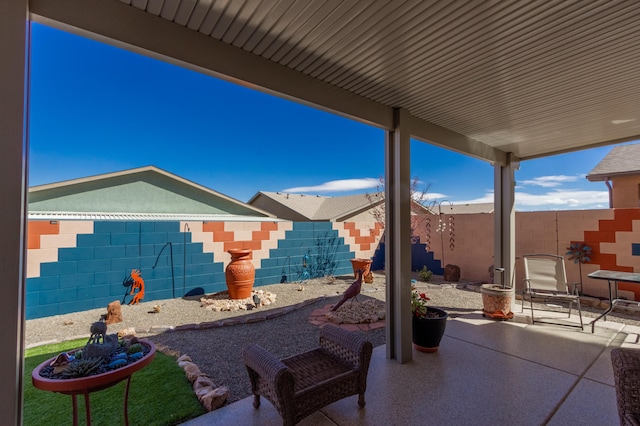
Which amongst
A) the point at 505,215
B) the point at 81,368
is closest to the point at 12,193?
the point at 81,368

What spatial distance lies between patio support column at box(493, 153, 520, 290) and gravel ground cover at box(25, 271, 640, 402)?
81 cm

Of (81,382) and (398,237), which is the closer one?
(81,382)

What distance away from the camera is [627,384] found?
163 cm

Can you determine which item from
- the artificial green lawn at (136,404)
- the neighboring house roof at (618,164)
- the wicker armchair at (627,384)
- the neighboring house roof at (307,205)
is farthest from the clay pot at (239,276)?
the neighboring house roof at (618,164)

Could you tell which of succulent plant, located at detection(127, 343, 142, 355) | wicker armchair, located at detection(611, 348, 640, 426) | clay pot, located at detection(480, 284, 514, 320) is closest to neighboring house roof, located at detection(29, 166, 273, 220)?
succulent plant, located at detection(127, 343, 142, 355)

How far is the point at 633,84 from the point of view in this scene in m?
2.67

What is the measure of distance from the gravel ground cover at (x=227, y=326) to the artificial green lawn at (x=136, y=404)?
1.16ft

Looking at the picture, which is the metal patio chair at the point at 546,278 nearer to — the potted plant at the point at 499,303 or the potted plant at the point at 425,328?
the potted plant at the point at 499,303

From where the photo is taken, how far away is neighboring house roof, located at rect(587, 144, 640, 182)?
29.6 ft

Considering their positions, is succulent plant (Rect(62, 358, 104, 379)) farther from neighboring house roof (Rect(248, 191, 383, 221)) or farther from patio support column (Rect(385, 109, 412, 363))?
neighboring house roof (Rect(248, 191, 383, 221))

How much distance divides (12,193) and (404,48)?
240 cm

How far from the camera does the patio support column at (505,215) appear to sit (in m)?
5.07

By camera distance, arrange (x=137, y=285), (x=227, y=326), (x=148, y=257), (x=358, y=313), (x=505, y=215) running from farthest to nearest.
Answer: (x=148, y=257) → (x=137, y=285) → (x=505, y=215) → (x=358, y=313) → (x=227, y=326)

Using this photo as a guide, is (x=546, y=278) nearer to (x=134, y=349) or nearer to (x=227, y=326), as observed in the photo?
(x=227, y=326)
